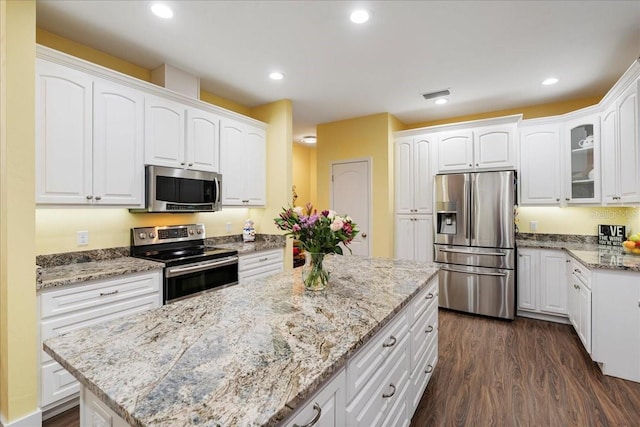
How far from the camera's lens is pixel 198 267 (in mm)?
2719

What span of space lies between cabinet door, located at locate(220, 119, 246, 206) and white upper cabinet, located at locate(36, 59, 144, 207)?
2.93 ft

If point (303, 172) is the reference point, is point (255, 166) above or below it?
below

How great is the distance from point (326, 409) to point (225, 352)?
14.4 inches

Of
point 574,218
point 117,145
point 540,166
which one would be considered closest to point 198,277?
point 117,145

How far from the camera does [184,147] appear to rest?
3.01 m

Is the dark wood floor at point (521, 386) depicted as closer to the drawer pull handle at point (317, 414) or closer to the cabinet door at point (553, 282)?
the cabinet door at point (553, 282)

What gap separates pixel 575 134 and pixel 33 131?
5.05 metres

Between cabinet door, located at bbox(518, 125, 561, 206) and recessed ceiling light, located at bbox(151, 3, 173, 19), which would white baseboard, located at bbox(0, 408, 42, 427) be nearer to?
recessed ceiling light, located at bbox(151, 3, 173, 19)

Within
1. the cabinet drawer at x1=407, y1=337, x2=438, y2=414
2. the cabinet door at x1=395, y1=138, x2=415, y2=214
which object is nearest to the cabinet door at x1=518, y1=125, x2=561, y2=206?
the cabinet door at x1=395, y1=138, x2=415, y2=214

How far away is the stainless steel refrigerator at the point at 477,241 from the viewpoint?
358 centimetres

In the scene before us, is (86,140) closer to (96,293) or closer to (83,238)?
(83,238)

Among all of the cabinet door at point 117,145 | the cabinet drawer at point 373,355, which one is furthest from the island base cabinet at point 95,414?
the cabinet door at point 117,145

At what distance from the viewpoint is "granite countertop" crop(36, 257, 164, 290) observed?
1.95m


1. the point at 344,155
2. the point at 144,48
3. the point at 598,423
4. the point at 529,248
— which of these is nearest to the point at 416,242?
the point at 529,248
